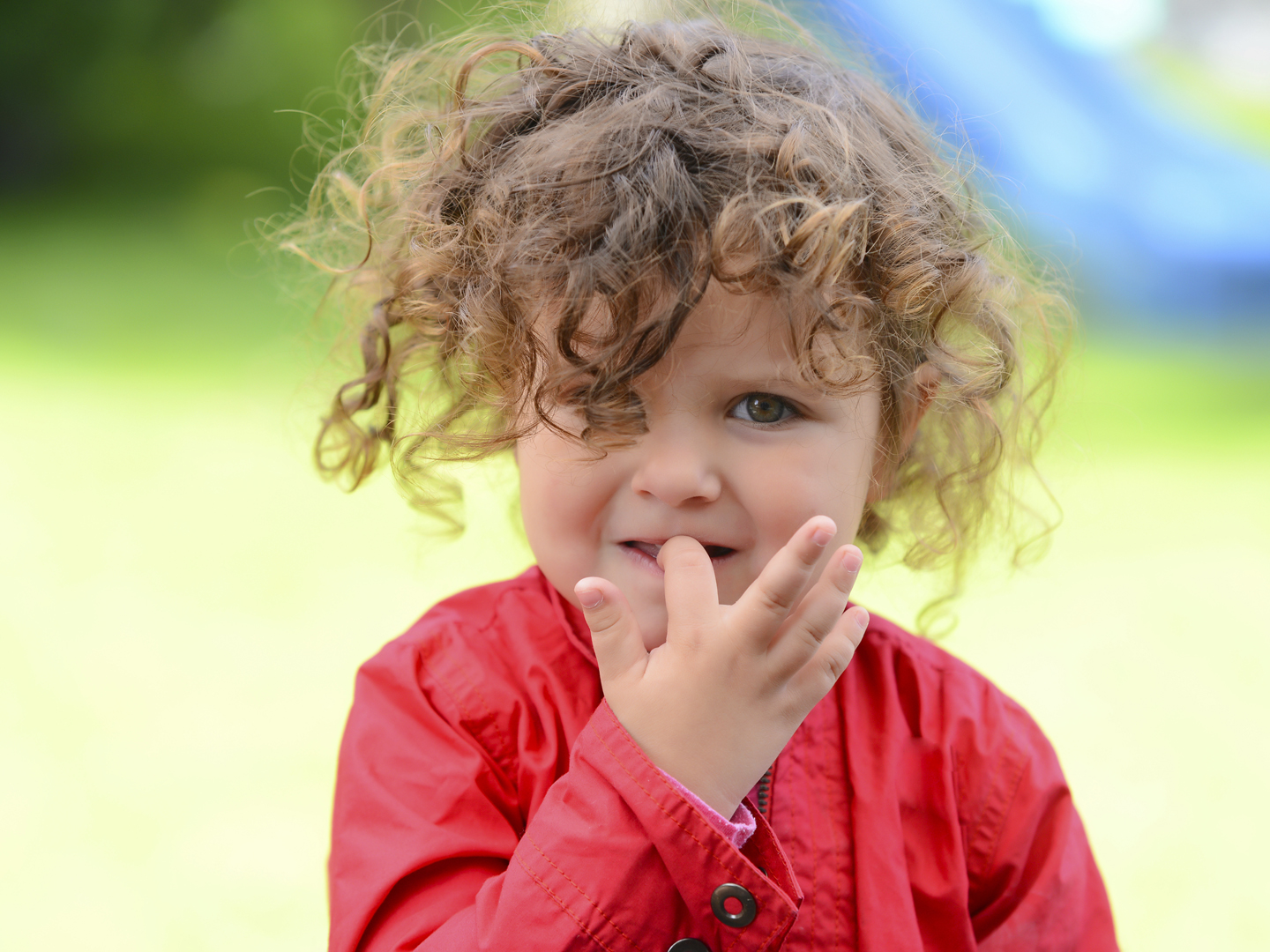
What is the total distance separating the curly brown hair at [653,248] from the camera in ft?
2.74

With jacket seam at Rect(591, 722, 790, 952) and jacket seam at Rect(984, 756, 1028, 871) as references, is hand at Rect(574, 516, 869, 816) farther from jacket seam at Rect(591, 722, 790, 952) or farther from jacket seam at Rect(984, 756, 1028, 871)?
jacket seam at Rect(984, 756, 1028, 871)

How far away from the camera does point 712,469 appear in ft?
2.81

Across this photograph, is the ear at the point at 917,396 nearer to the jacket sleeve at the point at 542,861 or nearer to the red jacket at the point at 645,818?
the red jacket at the point at 645,818

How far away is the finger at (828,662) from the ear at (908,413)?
0.20 m

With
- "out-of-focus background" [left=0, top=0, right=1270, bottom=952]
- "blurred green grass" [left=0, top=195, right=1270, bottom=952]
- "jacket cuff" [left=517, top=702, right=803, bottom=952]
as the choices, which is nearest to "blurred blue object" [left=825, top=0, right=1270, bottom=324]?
"out-of-focus background" [left=0, top=0, right=1270, bottom=952]

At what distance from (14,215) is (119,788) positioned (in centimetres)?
519

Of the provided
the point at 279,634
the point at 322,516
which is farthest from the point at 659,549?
the point at 322,516

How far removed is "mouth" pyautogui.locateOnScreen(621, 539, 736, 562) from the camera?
89 centimetres

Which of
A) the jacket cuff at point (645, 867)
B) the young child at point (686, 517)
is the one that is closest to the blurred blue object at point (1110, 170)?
the young child at point (686, 517)

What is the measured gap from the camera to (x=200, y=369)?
4027mm

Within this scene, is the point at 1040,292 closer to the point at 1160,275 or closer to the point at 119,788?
the point at 119,788

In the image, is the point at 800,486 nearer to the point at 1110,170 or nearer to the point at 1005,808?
the point at 1005,808

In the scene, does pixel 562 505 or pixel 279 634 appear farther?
pixel 279 634

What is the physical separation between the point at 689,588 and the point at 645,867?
20cm
